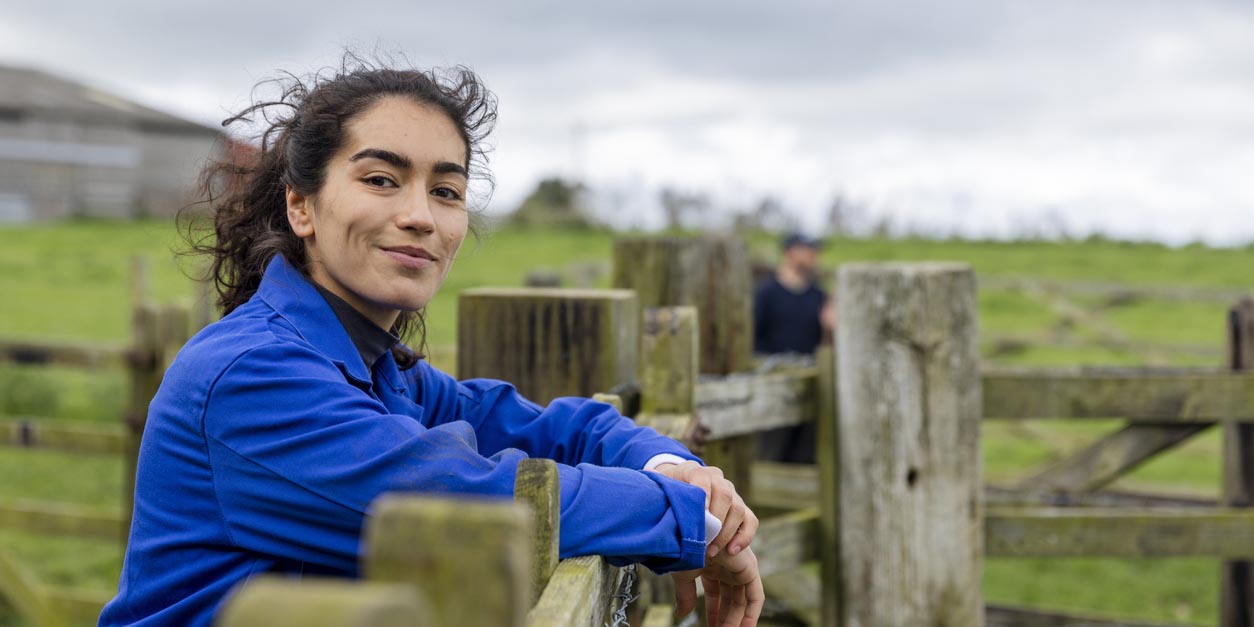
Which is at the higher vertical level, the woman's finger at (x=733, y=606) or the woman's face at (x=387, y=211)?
the woman's face at (x=387, y=211)

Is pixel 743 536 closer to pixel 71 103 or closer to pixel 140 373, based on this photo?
pixel 140 373

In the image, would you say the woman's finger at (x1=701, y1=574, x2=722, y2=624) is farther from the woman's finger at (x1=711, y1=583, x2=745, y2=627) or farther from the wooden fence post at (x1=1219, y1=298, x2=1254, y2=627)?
the wooden fence post at (x1=1219, y1=298, x2=1254, y2=627)

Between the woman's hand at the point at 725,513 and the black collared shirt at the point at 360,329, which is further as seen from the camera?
the black collared shirt at the point at 360,329

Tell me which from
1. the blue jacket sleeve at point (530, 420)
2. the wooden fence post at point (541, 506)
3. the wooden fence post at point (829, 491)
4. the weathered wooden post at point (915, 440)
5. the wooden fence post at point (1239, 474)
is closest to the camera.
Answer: the wooden fence post at point (541, 506)

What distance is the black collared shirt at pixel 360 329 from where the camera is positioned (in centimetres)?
191

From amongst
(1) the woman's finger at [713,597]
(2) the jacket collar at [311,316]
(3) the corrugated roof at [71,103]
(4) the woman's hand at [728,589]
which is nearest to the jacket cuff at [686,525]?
(4) the woman's hand at [728,589]

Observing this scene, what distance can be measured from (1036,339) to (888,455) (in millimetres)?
8632

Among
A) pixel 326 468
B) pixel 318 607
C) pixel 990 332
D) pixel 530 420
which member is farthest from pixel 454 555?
pixel 990 332

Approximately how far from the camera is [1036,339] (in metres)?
11.1

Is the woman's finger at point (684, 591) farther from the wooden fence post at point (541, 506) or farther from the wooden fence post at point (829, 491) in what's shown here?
the wooden fence post at point (829, 491)

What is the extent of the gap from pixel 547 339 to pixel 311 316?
1004 mm

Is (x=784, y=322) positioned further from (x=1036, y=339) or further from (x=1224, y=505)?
(x=1036, y=339)

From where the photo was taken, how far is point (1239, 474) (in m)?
4.39

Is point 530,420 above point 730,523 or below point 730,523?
above
